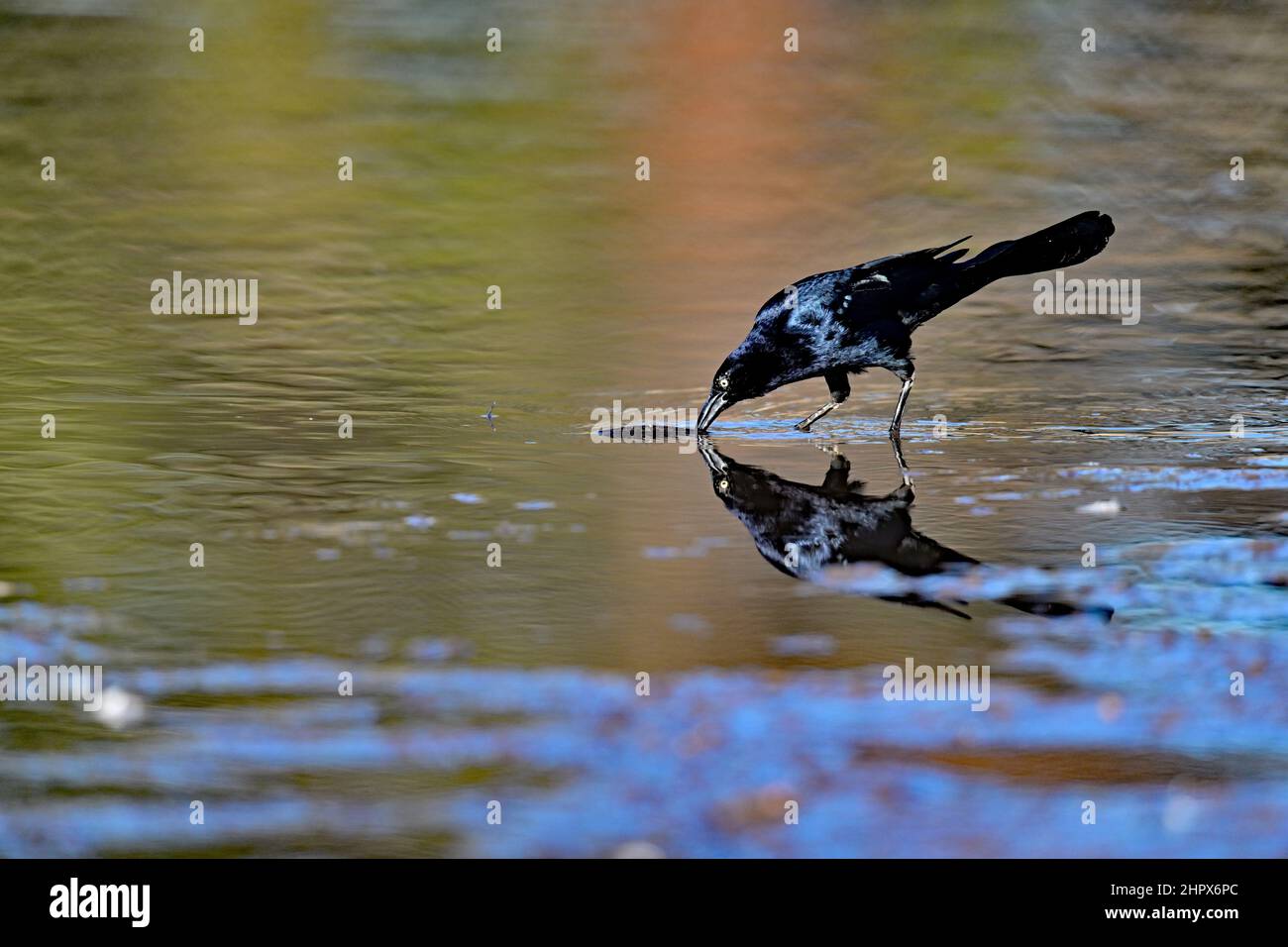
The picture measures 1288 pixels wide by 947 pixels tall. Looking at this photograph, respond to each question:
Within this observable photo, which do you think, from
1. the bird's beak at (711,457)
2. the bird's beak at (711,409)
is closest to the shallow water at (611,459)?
the bird's beak at (711,457)

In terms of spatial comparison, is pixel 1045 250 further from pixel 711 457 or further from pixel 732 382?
pixel 711 457

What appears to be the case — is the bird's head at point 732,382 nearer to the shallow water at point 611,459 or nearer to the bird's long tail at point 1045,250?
the shallow water at point 611,459

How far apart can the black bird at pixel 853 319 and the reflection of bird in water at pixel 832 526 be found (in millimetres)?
1034

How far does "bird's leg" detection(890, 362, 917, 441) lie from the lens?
739 centimetres

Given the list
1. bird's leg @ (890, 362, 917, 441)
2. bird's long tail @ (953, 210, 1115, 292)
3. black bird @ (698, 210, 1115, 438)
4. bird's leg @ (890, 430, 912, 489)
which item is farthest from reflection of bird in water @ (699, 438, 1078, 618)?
bird's long tail @ (953, 210, 1115, 292)

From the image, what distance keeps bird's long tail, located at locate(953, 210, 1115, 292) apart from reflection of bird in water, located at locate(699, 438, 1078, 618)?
1.55m

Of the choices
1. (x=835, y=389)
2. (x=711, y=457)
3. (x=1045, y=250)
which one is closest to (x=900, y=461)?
(x=711, y=457)

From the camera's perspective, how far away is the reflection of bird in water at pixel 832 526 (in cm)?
494

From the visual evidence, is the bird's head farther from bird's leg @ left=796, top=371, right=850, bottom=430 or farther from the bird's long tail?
the bird's long tail

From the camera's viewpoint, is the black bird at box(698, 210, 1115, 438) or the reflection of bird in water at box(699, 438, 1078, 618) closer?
the reflection of bird in water at box(699, 438, 1078, 618)

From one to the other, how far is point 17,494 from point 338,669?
2294mm

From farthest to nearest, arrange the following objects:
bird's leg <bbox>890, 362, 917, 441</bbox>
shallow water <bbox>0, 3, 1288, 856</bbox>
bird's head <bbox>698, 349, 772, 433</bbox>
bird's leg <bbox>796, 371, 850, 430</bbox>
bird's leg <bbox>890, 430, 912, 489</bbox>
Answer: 1. bird's leg <bbox>796, 371, 850, 430</bbox>
2. bird's head <bbox>698, 349, 772, 433</bbox>
3. bird's leg <bbox>890, 362, 917, 441</bbox>
4. bird's leg <bbox>890, 430, 912, 489</bbox>
5. shallow water <bbox>0, 3, 1288, 856</bbox>

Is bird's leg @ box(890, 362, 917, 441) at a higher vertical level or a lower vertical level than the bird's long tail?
lower

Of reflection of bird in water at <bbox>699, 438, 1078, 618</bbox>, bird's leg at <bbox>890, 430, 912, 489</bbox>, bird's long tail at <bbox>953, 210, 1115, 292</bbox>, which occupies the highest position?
bird's long tail at <bbox>953, 210, 1115, 292</bbox>
